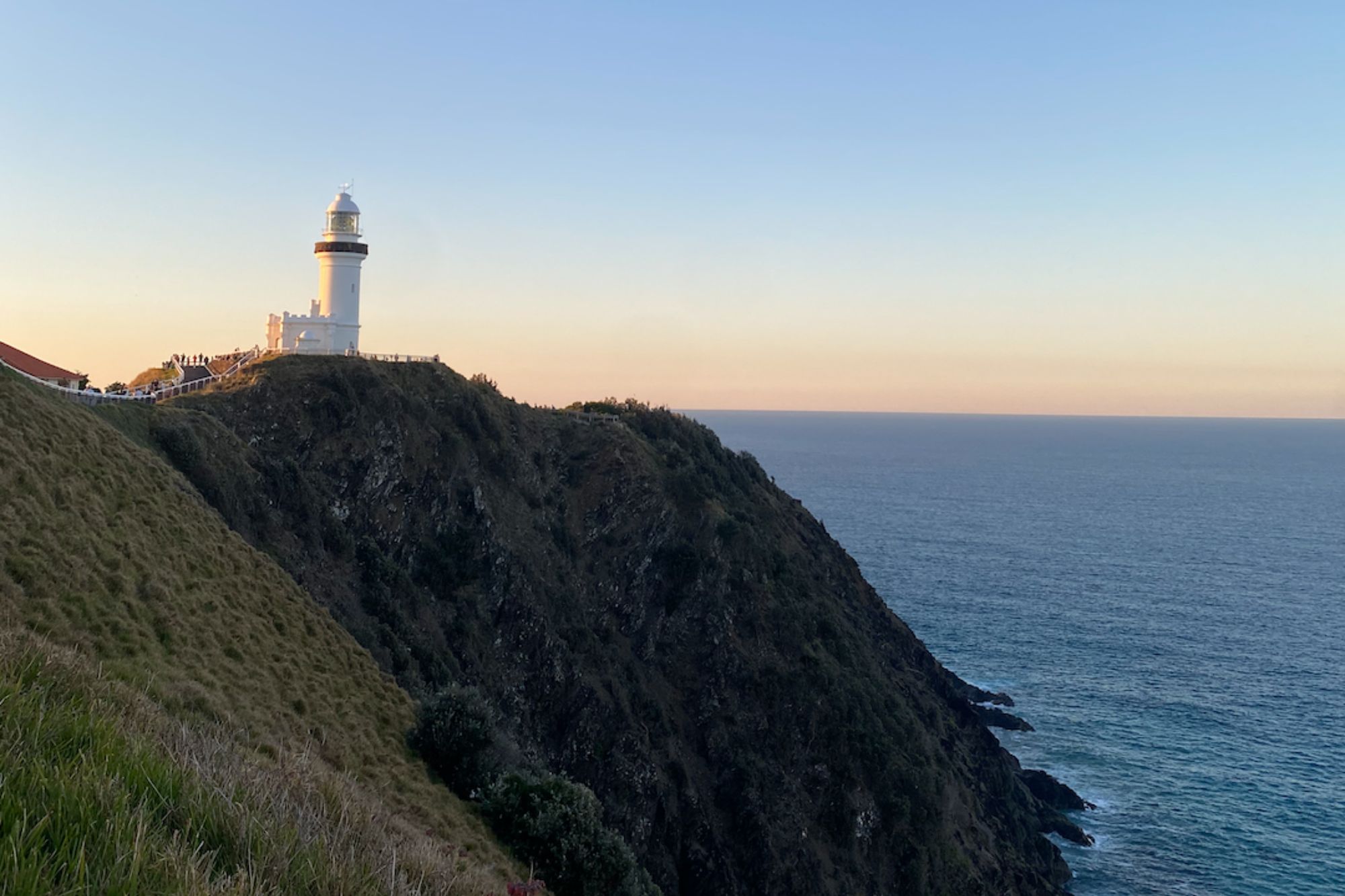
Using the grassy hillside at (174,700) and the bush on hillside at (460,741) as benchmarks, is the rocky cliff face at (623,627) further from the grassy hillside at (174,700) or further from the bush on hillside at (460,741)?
the bush on hillside at (460,741)

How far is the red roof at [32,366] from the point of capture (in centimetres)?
3825

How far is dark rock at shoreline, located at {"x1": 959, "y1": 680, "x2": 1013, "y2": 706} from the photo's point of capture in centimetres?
6594

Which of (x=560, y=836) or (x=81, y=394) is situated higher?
(x=81, y=394)

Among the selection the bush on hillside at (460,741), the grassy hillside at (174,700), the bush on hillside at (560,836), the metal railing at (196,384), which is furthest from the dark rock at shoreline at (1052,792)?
the metal railing at (196,384)

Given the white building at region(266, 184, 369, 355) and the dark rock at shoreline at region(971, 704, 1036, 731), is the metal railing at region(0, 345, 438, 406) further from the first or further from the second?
the dark rock at shoreline at region(971, 704, 1036, 731)

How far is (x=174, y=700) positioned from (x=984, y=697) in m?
61.1

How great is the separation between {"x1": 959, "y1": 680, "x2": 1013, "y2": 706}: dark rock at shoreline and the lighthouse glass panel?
54039 mm

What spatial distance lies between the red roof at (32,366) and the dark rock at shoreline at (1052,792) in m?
57.6

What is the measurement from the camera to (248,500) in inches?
1425

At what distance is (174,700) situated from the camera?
16.6 meters

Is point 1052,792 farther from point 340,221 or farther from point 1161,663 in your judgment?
point 340,221

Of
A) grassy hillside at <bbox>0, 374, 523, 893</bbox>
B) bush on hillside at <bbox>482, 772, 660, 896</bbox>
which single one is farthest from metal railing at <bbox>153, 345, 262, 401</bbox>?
bush on hillside at <bbox>482, 772, 660, 896</bbox>

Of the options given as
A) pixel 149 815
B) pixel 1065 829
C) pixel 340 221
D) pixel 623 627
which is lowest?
pixel 1065 829

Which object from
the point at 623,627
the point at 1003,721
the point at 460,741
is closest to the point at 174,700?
the point at 460,741
